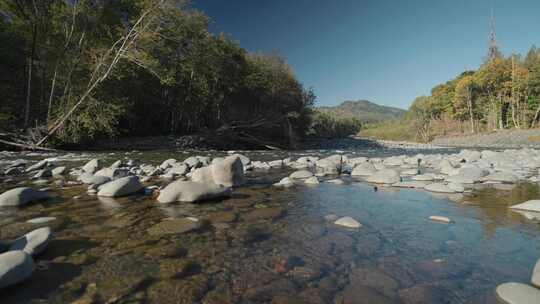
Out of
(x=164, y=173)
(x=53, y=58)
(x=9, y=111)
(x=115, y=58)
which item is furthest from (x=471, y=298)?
(x=9, y=111)

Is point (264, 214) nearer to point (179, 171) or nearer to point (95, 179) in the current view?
point (95, 179)

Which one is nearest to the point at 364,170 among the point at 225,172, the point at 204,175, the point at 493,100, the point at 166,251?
the point at 225,172

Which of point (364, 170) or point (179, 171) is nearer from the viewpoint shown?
point (179, 171)

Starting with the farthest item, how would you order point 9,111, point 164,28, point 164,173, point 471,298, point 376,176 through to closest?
point 9,111
point 164,28
point 164,173
point 376,176
point 471,298

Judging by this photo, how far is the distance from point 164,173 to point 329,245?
18.7 feet

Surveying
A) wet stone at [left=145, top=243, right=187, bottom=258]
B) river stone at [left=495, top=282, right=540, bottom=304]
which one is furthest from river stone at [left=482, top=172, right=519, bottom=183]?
wet stone at [left=145, top=243, right=187, bottom=258]

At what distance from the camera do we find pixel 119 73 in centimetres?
1369

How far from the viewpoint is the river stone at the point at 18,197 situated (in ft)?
11.7

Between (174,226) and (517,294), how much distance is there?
289 cm

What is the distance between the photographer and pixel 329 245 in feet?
7.95

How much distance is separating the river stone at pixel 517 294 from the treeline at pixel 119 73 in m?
12.3

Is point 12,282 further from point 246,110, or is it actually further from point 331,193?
point 246,110

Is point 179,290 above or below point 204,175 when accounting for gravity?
below

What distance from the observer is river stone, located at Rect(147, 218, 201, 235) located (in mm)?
2742
